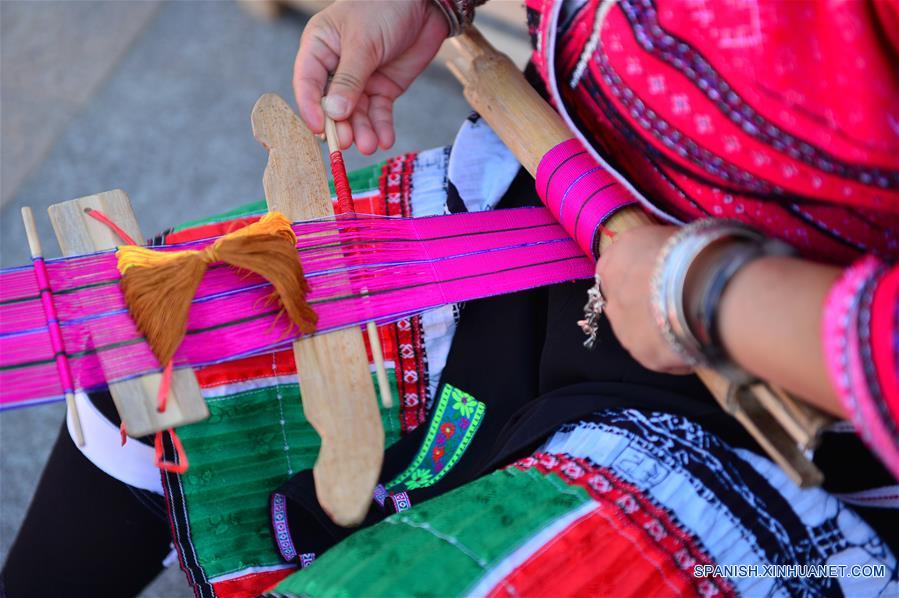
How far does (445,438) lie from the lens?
1011 millimetres

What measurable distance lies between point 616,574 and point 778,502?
7.9 inches

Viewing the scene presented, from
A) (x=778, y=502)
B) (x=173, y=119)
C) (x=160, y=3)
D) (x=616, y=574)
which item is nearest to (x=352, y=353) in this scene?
(x=616, y=574)

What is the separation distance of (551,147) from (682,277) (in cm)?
33

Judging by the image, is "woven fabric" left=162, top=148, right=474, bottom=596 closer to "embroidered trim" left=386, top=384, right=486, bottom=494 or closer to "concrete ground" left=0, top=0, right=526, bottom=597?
"embroidered trim" left=386, top=384, right=486, bottom=494

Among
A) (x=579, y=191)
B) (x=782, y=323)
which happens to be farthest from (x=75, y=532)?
(x=782, y=323)

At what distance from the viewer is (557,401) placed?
2.94 feet

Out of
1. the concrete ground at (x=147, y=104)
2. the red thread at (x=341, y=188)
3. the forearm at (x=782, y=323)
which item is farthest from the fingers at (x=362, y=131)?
the concrete ground at (x=147, y=104)

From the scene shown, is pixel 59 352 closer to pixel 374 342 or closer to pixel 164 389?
pixel 164 389

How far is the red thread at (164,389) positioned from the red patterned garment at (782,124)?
0.53 m

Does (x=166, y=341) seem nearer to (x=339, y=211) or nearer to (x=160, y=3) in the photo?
(x=339, y=211)

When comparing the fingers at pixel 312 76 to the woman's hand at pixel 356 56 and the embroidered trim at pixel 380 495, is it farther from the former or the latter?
the embroidered trim at pixel 380 495

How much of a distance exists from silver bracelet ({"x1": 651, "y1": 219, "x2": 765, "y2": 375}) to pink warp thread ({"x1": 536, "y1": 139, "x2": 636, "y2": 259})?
181 mm

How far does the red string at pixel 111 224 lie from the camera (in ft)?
2.84

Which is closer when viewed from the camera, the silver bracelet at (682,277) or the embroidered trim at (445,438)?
the silver bracelet at (682,277)
